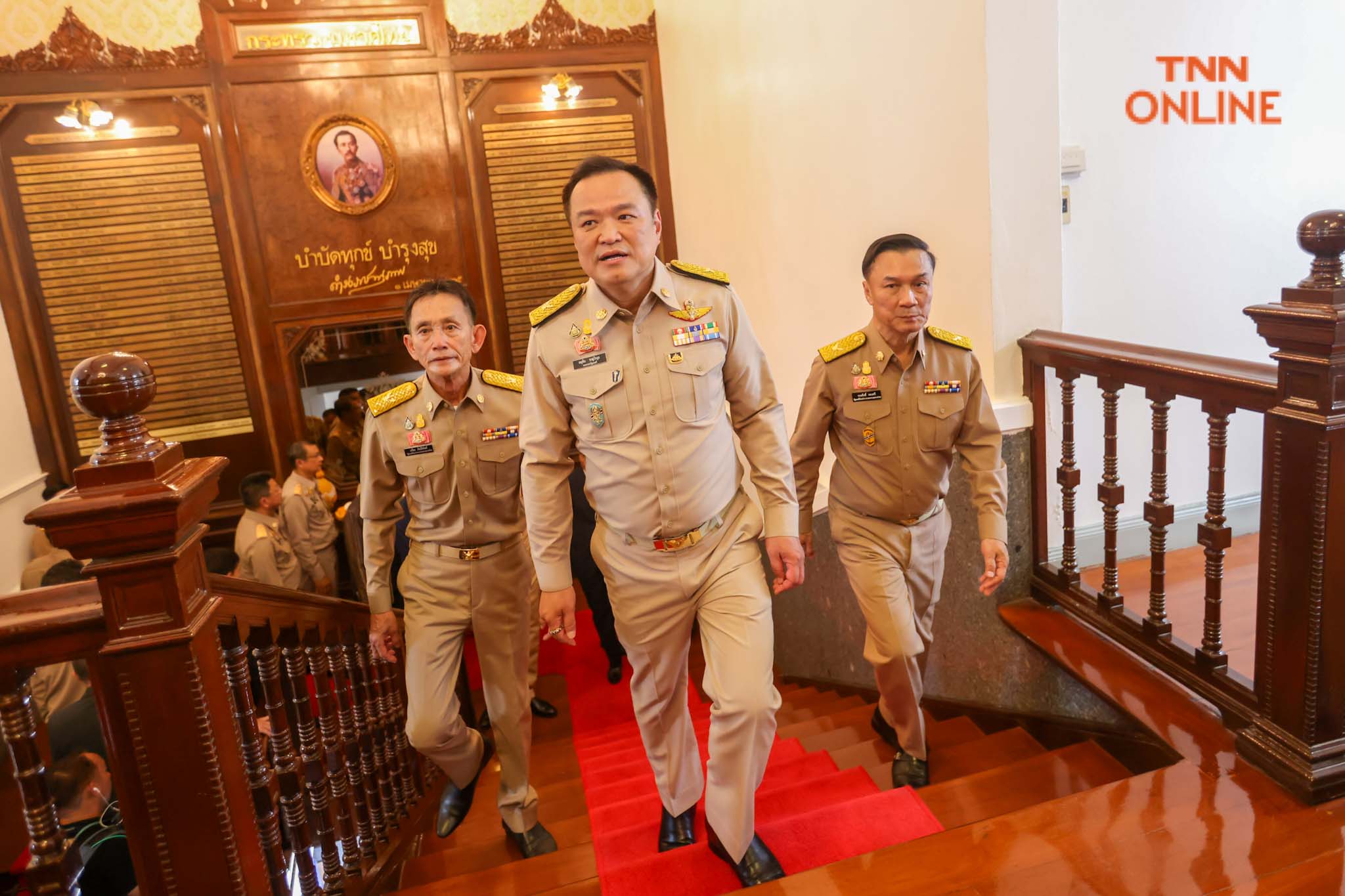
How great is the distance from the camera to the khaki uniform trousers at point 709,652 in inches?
68.7

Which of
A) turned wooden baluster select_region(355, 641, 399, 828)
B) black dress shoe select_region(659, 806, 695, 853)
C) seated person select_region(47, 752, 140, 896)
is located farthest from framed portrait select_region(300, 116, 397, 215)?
black dress shoe select_region(659, 806, 695, 853)

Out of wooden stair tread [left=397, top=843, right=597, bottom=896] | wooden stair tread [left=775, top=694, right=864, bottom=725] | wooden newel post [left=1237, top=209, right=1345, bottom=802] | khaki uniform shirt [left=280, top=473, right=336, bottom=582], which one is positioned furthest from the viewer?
khaki uniform shirt [left=280, top=473, right=336, bottom=582]

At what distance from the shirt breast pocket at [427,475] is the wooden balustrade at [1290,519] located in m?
1.80

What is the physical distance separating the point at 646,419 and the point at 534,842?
4.12 ft

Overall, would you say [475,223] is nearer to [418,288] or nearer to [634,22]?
[634,22]

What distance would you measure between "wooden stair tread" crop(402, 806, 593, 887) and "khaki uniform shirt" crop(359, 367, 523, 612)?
69 centimetres

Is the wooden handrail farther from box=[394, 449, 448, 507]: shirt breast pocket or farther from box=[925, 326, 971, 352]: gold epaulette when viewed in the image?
box=[394, 449, 448, 507]: shirt breast pocket

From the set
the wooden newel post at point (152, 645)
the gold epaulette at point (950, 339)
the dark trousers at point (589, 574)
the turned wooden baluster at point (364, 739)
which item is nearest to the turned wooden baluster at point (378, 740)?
the turned wooden baluster at point (364, 739)

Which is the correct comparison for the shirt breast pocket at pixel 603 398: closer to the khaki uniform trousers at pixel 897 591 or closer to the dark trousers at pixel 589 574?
the khaki uniform trousers at pixel 897 591

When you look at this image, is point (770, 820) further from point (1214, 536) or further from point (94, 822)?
point (94, 822)

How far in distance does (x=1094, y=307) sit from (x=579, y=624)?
10.5 ft

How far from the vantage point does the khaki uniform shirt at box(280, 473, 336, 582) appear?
14.4ft

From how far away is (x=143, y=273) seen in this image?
5.15 m

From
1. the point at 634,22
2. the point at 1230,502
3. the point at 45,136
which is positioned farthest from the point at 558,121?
the point at 1230,502
